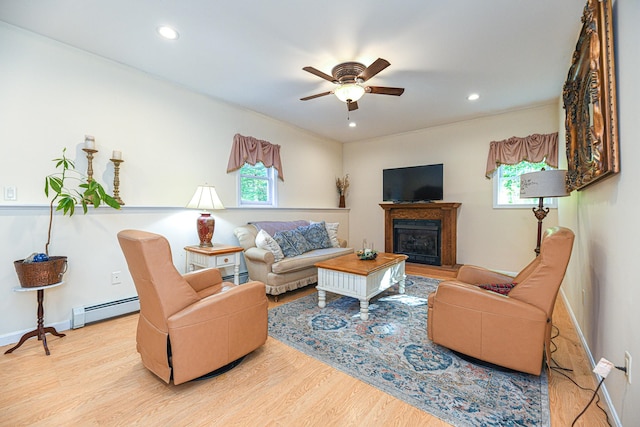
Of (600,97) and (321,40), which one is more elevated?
(321,40)

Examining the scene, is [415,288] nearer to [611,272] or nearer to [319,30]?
[611,272]

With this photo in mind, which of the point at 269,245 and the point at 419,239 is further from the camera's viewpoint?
the point at 419,239

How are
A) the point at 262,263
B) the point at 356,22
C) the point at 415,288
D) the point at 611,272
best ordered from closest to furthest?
the point at 611,272
the point at 356,22
the point at 262,263
the point at 415,288


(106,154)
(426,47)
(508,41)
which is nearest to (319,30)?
(426,47)

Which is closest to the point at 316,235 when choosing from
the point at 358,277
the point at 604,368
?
the point at 358,277

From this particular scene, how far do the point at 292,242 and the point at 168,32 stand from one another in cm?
266

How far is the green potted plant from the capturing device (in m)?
2.14

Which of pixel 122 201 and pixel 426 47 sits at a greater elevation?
pixel 426 47

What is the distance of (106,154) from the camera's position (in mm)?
2840

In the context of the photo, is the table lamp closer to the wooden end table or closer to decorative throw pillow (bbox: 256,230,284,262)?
the wooden end table

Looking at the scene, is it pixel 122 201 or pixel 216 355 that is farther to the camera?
pixel 122 201

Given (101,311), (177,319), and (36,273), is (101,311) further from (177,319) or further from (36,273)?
(177,319)

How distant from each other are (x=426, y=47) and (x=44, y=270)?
12.8 ft

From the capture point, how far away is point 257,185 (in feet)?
14.8
